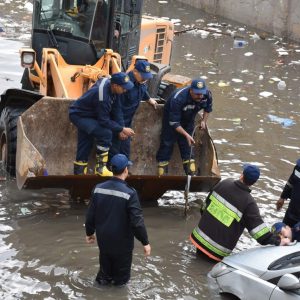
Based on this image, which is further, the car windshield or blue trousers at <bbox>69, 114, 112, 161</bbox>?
the car windshield

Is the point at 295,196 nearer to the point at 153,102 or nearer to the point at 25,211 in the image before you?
the point at 153,102

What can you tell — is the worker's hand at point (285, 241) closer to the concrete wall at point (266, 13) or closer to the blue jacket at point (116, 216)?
the blue jacket at point (116, 216)

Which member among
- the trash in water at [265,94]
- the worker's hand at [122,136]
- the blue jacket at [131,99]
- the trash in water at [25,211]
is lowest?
the trash in water at [25,211]

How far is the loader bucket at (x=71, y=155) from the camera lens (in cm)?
688

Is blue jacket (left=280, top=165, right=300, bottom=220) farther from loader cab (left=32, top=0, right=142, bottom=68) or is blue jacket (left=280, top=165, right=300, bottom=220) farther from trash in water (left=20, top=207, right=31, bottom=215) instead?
loader cab (left=32, top=0, right=142, bottom=68)

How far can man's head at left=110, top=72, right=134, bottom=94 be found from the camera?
21.9 ft

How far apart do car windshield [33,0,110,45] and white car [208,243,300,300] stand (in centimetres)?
422

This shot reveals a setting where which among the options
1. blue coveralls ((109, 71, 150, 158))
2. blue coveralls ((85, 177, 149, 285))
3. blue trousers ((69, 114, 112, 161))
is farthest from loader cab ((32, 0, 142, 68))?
blue coveralls ((85, 177, 149, 285))

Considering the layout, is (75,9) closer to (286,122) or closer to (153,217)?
(153,217)

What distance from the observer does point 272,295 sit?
4.83 m

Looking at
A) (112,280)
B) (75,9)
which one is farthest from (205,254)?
(75,9)

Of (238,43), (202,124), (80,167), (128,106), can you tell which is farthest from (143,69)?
(238,43)

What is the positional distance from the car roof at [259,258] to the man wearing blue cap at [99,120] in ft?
7.06

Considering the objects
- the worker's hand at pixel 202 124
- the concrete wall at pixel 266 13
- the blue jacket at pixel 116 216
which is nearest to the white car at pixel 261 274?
the blue jacket at pixel 116 216
